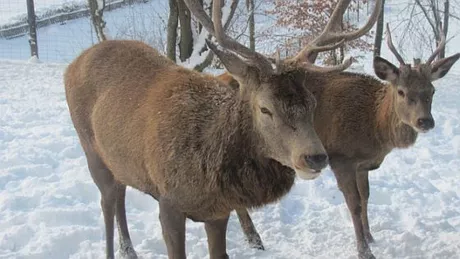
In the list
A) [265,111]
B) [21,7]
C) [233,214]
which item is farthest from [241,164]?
[21,7]

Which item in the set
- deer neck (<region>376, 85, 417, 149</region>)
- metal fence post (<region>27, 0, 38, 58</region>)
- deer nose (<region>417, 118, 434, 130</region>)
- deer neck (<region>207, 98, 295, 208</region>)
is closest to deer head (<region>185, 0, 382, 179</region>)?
deer neck (<region>207, 98, 295, 208</region>)

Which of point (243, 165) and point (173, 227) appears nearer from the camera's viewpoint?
point (243, 165)

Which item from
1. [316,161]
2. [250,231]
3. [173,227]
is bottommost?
[250,231]

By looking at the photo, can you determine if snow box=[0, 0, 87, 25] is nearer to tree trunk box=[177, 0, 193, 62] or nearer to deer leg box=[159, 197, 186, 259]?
tree trunk box=[177, 0, 193, 62]

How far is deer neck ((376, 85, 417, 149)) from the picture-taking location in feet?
21.5

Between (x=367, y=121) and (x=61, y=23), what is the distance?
22770 mm

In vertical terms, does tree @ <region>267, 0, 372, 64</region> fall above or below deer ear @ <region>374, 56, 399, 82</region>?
below

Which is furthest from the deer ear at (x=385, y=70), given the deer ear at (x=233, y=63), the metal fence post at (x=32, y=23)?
the metal fence post at (x=32, y=23)

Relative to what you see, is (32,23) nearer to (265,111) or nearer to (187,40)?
(187,40)

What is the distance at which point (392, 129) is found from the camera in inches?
258

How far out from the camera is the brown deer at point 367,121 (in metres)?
6.41

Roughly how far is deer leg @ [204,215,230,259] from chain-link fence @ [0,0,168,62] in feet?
51.1

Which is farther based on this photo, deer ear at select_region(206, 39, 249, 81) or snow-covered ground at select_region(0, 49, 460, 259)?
snow-covered ground at select_region(0, 49, 460, 259)

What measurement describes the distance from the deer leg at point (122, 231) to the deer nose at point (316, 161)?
8.40 feet
